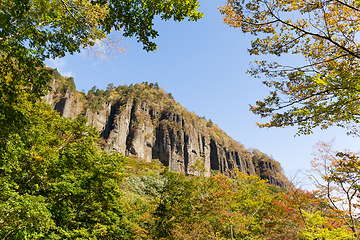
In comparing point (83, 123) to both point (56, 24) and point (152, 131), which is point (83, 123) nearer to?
point (56, 24)

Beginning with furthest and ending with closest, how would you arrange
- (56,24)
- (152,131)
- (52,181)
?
(152,131)
(52,181)
(56,24)

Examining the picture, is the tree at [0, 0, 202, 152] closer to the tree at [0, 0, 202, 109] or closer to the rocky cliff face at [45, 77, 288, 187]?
the tree at [0, 0, 202, 109]

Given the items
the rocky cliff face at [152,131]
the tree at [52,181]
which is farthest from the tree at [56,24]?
the rocky cliff face at [152,131]

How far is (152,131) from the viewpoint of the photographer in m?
71.0

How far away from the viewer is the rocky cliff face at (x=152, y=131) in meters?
60.2

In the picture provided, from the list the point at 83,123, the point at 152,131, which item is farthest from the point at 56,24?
the point at 152,131

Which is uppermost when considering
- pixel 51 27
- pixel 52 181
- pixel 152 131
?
pixel 152 131

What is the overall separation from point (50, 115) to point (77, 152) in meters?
2.71

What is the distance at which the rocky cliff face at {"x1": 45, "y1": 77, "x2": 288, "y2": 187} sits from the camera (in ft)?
198

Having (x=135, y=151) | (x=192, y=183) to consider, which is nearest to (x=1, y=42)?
(x=192, y=183)

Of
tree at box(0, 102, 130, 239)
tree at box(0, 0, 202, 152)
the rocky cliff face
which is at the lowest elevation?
tree at box(0, 102, 130, 239)

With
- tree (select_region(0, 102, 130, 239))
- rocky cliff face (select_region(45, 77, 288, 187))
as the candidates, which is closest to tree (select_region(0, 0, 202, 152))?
tree (select_region(0, 102, 130, 239))

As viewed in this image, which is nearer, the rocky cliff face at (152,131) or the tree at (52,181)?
the tree at (52,181)

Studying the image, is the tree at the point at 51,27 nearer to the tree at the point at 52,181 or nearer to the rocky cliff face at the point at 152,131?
the tree at the point at 52,181
